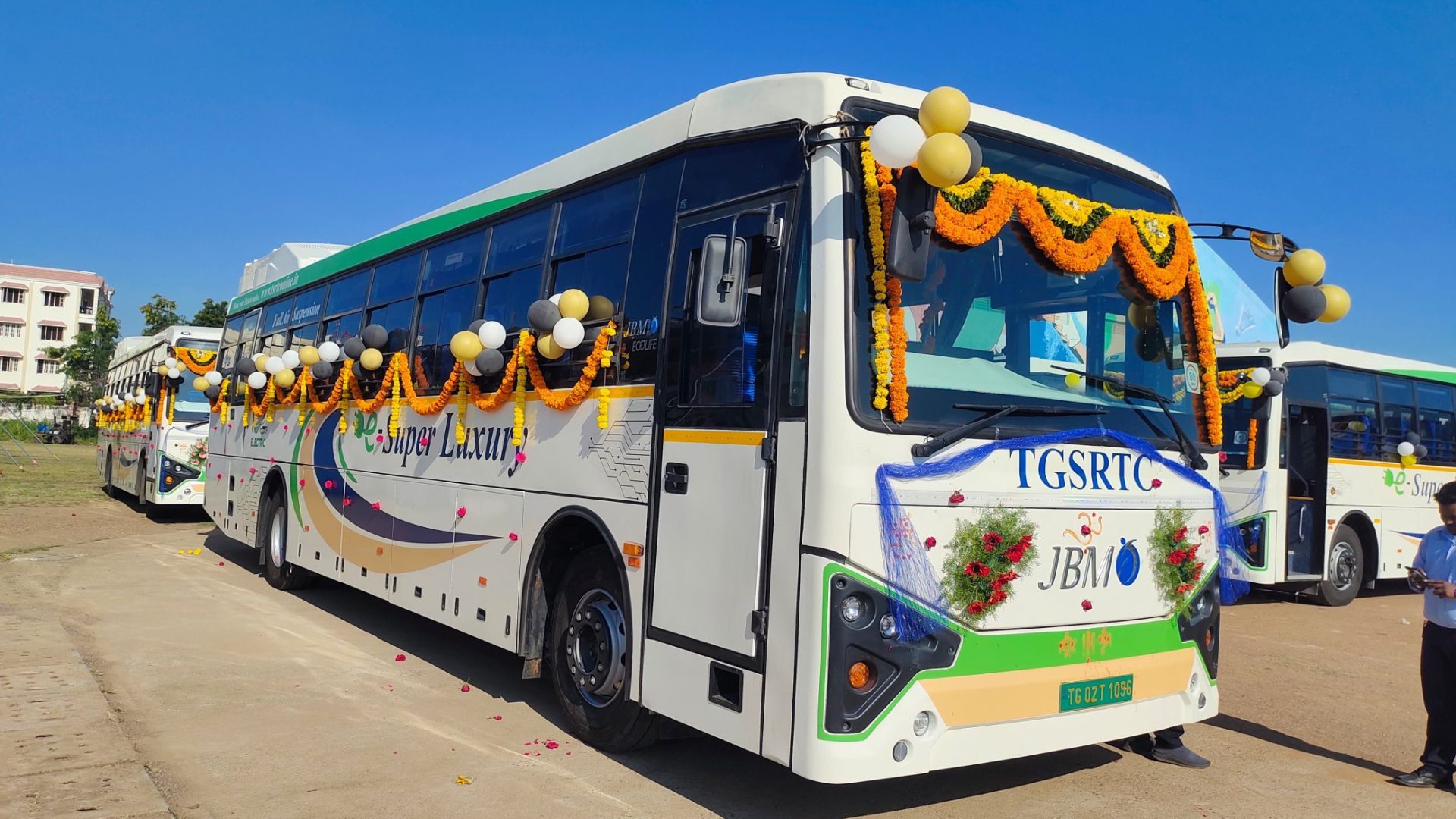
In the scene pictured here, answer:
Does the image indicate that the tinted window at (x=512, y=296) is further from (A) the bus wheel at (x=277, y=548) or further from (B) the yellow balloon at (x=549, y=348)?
(A) the bus wheel at (x=277, y=548)

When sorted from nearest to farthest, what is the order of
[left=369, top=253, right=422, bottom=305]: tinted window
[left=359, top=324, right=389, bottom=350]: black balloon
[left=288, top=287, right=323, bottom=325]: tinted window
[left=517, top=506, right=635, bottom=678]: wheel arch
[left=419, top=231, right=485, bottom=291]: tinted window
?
1. [left=517, top=506, right=635, bottom=678]: wheel arch
2. [left=419, top=231, right=485, bottom=291]: tinted window
3. [left=369, top=253, right=422, bottom=305]: tinted window
4. [left=359, top=324, right=389, bottom=350]: black balloon
5. [left=288, top=287, right=323, bottom=325]: tinted window

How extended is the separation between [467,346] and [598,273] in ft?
4.08

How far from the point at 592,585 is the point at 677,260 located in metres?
1.90

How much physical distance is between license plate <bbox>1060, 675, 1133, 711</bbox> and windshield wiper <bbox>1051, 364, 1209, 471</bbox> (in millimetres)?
1181

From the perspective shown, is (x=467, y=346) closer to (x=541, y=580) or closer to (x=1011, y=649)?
(x=541, y=580)

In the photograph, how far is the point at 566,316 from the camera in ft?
20.6

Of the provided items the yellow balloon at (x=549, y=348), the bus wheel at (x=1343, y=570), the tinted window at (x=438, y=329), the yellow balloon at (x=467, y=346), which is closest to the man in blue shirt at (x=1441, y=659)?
the yellow balloon at (x=549, y=348)

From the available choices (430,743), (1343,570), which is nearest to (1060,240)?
(430,743)

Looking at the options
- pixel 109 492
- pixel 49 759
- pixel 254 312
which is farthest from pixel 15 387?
pixel 49 759

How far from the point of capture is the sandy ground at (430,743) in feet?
17.0

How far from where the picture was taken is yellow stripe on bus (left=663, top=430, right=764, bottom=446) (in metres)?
4.80

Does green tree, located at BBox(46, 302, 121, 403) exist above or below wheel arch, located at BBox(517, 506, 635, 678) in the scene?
above

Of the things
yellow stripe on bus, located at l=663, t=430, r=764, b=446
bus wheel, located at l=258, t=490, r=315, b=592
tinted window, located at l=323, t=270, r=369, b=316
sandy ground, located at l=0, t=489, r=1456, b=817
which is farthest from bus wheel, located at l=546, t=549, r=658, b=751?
bus wheel, located at l=258, t=490, r=315, b=592

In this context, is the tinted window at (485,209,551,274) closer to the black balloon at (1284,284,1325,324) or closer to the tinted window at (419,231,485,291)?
the tinted window at (419,231,485,291)
